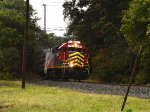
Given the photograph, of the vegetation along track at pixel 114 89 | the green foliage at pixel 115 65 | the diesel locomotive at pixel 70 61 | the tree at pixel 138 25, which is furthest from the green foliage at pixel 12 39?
the tree at pixel 138 25

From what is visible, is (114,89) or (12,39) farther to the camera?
(12,39)

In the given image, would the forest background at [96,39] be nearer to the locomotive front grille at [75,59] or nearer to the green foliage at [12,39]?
the green foliage at [12,39]

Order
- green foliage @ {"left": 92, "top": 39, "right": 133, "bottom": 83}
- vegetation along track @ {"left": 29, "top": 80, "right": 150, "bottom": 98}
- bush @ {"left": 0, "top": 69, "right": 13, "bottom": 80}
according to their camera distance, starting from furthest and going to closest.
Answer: green foliage @ {"left": 92, "top": 39, "right": 133, "bottom": 83}, bush @ {"left": 0, "top": 69, "right": 13, "bottom": 80}, vegetation along track @ {"left": 29, "top": 80, "right": 150, "bottom": 98}

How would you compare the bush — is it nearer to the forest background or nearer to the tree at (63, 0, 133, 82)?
the forest background

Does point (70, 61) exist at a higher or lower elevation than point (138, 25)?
lower

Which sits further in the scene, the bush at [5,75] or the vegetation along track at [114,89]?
the bush at [5,75]

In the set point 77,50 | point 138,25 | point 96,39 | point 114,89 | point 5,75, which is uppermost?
point 96,39

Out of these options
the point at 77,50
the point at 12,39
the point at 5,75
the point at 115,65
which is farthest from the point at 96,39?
the point at 5,75

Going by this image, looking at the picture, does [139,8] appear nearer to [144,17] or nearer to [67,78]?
[144,17]

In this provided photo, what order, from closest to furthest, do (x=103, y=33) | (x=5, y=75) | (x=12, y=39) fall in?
(x=5, y=75)
(x=12, y=39)
(x=103, y=33)

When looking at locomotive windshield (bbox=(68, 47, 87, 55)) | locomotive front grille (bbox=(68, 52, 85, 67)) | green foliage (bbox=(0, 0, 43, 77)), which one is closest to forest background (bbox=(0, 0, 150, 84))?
green foliage (bbox=(0, 0, 43, 77))

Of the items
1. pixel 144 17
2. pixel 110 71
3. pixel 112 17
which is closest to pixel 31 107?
pixel 144 17

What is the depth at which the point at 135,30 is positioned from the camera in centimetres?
2725

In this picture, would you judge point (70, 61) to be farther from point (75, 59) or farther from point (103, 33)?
point (103, 33)
